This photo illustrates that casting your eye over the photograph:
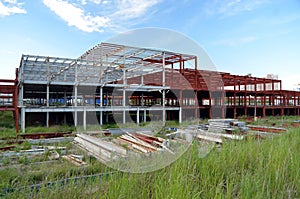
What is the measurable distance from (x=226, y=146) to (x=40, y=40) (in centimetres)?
693

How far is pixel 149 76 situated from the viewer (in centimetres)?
2088

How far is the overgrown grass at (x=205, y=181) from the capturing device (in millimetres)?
2705

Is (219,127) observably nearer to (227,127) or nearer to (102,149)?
(227,127)

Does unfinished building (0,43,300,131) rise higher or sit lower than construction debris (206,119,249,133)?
higher

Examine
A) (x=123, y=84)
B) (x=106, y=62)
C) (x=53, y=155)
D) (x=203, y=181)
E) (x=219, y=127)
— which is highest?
(x=106, y=62)

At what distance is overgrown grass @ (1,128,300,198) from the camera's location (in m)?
2.71

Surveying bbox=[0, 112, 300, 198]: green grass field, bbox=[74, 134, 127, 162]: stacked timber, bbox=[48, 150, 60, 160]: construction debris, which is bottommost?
bbox=[48, 150, 60, 160]: construction debris

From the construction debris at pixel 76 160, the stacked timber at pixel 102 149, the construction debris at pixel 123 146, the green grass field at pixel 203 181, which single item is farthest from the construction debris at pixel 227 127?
the construction debris at pixel 76 160

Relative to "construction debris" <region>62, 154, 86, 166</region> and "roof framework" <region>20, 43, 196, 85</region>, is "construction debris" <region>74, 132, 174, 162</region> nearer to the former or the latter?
"construction debris" <region>62, 154, 86, 166</region>

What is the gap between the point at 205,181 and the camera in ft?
10.1

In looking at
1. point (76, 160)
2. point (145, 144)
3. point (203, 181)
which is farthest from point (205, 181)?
point (76, 160)

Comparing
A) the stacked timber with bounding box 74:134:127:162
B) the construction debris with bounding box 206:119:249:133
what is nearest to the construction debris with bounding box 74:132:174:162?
the stacked timber with bounding box 74:134:127:162

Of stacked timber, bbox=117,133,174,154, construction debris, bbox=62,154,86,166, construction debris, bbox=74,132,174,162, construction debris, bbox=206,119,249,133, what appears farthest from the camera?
construction debris, bbox=206,119,249,133

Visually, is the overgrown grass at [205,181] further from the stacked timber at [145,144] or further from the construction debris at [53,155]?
the construction debris at [53,155]
